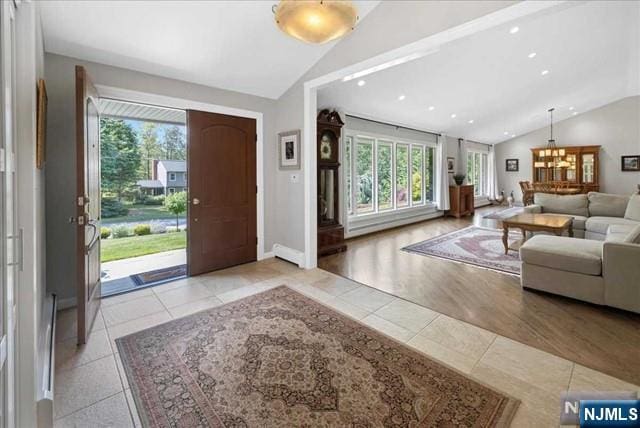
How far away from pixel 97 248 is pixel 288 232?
7.47 feet

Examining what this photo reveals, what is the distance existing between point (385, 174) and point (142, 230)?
5699 millimetres

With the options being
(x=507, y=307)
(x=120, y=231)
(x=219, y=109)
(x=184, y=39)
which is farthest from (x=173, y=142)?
(x=507, y=307)

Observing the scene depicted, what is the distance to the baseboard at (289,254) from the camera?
13.8 feet

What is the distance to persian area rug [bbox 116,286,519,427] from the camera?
1.62 meters

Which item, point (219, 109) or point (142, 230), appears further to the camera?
point (142, 230)

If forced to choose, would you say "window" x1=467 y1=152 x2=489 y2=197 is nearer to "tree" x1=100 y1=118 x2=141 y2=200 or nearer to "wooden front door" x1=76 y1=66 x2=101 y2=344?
"tree" x1=100 y1=118 x2=141 y2=200

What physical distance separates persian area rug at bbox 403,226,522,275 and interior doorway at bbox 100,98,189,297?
4.19m

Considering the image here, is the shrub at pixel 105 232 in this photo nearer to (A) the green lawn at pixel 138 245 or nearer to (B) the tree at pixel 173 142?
(A) the green lawn at pixel 138 245

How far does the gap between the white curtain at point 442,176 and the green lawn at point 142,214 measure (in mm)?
7164

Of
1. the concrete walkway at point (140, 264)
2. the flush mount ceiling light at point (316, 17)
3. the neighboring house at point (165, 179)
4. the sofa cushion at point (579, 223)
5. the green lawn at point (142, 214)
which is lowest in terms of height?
the concrete walkway at point (140, 264)

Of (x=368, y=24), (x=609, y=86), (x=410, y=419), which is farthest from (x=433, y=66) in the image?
(x=609, y=86)

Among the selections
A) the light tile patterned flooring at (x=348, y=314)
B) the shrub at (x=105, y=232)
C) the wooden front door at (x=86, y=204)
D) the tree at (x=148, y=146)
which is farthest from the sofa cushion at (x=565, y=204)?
the shrub at (x=105, y=232)

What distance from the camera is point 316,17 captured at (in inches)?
64.7

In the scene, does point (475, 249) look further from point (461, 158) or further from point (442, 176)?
Answer: point (461, 158)
